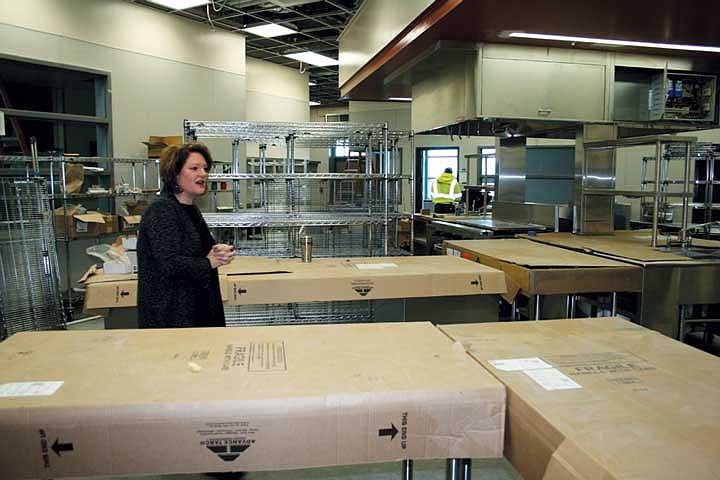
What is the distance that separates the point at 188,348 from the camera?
1305mm

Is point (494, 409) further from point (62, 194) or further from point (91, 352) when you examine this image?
point (62, 194)

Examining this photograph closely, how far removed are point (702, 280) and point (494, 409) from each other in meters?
2.24

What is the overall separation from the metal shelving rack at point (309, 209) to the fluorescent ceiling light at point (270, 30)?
417 cm

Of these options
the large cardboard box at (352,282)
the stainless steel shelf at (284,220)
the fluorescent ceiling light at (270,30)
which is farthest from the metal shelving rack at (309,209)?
the fluorescent ceiling light at (270,30)

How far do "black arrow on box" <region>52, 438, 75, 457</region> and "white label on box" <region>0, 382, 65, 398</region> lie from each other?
11cm

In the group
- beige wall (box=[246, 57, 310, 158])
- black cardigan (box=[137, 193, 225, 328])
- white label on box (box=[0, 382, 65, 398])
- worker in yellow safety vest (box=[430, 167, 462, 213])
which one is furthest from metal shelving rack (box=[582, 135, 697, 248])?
beige wall (box=[246, 57, 310, 158])

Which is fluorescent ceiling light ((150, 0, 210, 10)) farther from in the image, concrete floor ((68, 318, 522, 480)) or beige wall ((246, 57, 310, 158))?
concrete floor ((68, 318, 522, 480))

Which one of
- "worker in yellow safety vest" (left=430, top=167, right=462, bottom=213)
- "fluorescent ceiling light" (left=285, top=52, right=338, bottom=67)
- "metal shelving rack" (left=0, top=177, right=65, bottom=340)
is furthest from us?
"fluorescent ceiling light" (left=285, top=52, right=338, bottom=67)

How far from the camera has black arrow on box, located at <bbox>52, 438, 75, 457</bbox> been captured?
93 centimetres

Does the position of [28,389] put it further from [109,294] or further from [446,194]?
[446,194]

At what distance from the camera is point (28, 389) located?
3.34 ft

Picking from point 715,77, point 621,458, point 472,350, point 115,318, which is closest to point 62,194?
point 115,318

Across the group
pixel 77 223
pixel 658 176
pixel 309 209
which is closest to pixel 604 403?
pixel 658 176

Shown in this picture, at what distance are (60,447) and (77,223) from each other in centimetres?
481
